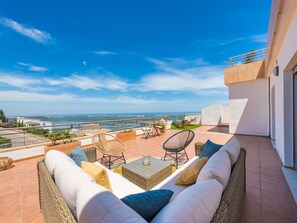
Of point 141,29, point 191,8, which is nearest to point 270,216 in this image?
point 191,8

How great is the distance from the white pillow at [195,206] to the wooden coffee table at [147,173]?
123cm

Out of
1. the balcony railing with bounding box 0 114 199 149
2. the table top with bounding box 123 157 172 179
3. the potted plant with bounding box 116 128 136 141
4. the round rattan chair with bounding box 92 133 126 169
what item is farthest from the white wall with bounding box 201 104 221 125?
the table top with bounding box 123 157 172 179

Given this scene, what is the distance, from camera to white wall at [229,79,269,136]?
606 cm

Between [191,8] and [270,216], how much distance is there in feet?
23.5

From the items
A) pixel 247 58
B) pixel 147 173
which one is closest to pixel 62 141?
pixel 147 173

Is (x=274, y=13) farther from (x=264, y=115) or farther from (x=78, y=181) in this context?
(x=264, y=115)

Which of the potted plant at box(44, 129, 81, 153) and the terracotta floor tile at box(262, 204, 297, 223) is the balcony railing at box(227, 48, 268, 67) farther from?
the potted plant at box(44, 129, 81, 153)

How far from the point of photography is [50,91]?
46.1 ft

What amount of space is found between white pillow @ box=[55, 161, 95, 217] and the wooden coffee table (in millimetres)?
→ 1079

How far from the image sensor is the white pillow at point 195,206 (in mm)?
660

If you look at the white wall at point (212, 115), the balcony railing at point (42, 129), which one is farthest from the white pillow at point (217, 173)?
the white wall at point (212, 115)

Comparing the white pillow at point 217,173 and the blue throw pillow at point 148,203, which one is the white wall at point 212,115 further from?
the blue throw pillow at point 148,203

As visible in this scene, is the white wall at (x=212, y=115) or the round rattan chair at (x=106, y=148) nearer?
the round rattan chair at (x=106, y=148)

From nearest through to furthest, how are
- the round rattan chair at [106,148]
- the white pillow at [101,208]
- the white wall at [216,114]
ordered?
the white pillow at [101,208], the round rattan chair at [106,148], the white wall at [216,114]
